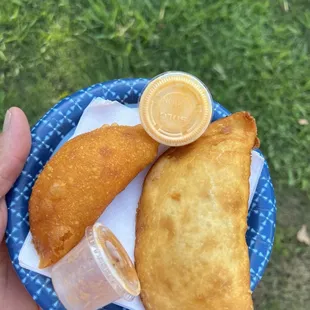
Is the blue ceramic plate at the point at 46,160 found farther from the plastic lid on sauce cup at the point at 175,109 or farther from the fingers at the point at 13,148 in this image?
the plastic lid on sauce cup at the point at 175,109

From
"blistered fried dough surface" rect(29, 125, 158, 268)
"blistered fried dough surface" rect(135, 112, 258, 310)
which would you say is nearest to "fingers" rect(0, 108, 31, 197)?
"blistered fried dough surface" rect(29, 125, 158, 268)

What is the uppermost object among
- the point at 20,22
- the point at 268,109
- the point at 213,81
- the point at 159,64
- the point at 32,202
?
the point at 20,22

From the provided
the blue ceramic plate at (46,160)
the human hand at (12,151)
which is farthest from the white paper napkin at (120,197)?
the human hand at (12,151)

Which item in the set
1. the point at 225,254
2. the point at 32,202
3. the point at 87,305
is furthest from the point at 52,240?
the point at 225,254

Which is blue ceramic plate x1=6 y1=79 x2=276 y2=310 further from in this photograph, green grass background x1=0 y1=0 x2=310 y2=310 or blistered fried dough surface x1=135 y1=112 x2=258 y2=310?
green grass background x1=0 y1=0 x2=310 y2=310

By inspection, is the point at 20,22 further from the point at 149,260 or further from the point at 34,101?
the point at 149,260

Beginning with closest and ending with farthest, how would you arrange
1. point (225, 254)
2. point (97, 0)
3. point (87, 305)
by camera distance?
1. point (225, 254)
2. point (87, 305)
3. point (97, 0)

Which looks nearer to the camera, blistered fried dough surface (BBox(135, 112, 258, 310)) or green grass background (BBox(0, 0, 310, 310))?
blistered fried dough surface (BBox(135, 112, 258, 310))
